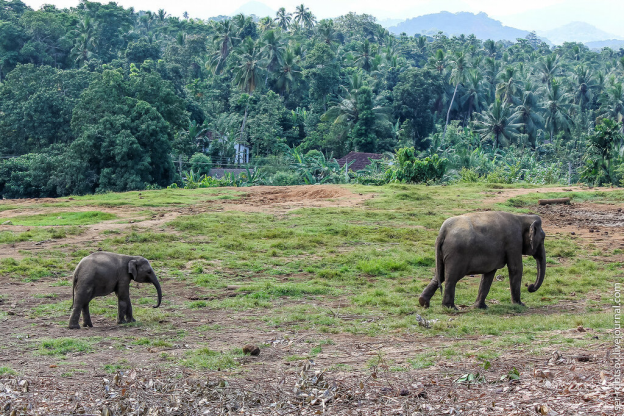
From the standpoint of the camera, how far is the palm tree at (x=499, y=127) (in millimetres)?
57000

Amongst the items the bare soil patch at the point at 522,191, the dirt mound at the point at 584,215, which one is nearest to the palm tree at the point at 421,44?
the bare soil patch at the point at 522,191

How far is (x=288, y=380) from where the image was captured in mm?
6832

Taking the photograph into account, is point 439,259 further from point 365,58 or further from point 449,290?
point 365,58

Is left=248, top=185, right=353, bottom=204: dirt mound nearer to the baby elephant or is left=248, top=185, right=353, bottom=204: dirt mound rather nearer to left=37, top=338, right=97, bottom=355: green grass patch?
the baby elephant

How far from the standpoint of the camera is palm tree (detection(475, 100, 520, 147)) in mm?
57000

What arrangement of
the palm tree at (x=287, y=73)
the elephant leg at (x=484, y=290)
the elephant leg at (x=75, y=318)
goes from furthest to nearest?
the palm tree at (x=287, y=73), the elephant leg at (x=484, y=290), the elephant leg at (x=75, y=318)

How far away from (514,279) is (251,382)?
17.6ft

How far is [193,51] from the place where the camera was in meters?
75.0

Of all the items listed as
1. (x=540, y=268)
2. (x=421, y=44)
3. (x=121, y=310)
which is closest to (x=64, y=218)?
(x=121, y=310)

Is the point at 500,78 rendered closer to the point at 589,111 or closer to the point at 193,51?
the point at 589,111

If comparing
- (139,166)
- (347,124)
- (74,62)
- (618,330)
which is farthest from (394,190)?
(74,62)

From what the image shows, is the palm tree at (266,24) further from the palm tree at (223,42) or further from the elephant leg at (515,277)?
the elephant leg at (515,277)

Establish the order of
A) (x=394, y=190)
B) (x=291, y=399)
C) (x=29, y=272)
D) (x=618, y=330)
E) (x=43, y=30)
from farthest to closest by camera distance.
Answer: (x=43, y=30) → (x=394, y=190) → (x=29, y=272) → (x=618, y=330) → (x=291, y=399)

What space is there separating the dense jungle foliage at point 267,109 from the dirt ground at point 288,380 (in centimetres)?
2276
